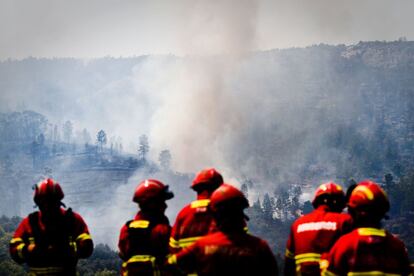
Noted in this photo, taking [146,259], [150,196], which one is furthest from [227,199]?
[146,259]

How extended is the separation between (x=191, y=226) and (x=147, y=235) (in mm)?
902

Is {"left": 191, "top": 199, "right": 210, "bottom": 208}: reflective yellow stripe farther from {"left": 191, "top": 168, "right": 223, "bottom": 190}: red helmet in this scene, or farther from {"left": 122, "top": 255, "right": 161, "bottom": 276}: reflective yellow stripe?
{"left": 122, "top": 255, "right": 161, "bottom": 276}: reflective yellow stripe

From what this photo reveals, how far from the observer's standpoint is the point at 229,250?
731 cm

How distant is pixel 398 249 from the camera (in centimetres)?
797

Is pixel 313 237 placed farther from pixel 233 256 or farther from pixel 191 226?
pixel 233 256

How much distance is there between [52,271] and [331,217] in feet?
16.4

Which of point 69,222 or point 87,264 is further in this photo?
point 87,264

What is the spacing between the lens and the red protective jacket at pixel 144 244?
1080 cm

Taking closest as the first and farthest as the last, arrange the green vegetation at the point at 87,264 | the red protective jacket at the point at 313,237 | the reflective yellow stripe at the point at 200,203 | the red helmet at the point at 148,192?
the red protective jacket at the point at 313,237 < the reflective yellow stripe at the point at 200,203 < the red helmet at the point at 148,192 < the green vegetation at the point at 87,264

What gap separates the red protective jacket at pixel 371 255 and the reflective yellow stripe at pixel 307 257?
2.12 meters

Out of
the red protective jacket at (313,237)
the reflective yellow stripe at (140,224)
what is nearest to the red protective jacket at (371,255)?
the red protective jacket at (313,237)

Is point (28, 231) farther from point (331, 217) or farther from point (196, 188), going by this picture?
point (331, 217)

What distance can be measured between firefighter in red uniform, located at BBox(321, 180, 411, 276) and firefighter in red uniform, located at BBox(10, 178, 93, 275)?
4.88m

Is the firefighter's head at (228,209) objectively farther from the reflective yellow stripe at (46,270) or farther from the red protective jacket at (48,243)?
the reflective yellow stripe at (46,270)
